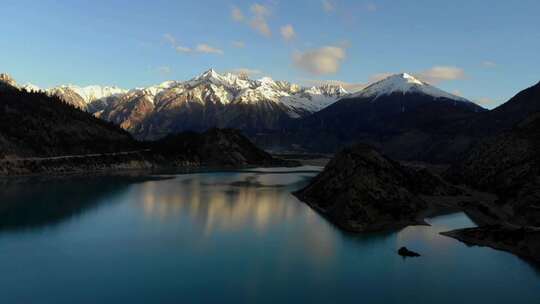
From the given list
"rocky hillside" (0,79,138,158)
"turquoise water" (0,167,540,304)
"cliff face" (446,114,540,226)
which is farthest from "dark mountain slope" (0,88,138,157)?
"cliff face" (446,114,540,226)

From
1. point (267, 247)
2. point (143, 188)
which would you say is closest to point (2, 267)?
point (267, 247)

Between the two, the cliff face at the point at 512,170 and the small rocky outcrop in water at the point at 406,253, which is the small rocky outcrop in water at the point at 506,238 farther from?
the cliff face at the point at 512,170

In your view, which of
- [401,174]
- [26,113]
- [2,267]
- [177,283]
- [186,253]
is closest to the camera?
[177,283]

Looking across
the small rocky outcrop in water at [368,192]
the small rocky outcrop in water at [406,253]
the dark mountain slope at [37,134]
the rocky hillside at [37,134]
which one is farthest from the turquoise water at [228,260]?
the dark mountain slope at [37,134]

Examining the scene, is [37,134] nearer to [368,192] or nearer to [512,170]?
[368,192]

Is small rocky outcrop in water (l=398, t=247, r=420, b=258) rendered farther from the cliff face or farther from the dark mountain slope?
the dark mountain slope

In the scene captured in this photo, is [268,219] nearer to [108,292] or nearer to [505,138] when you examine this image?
[108,292]
